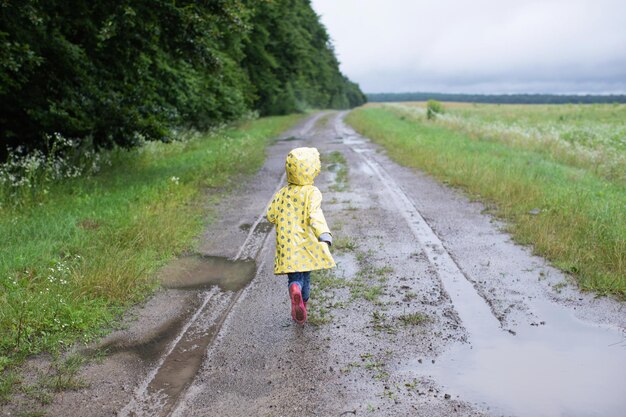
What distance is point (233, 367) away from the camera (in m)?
4.49

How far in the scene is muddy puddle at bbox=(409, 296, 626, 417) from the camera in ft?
12.6

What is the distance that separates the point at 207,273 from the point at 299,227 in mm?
2055

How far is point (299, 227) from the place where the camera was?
531 cm

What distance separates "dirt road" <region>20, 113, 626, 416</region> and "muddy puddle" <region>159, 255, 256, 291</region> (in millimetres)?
33

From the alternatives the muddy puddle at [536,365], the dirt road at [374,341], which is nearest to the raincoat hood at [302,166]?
the dirt road at [374,341]

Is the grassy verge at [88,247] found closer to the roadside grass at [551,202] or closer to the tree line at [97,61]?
the tree line at [97,61]

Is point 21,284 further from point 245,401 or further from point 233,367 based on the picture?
point 245,401

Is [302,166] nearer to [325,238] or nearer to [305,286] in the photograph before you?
[325,238]

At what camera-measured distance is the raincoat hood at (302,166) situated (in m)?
5.19

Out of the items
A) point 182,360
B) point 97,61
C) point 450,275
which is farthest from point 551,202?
point 97,61

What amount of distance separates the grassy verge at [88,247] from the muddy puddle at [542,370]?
10.1 ft

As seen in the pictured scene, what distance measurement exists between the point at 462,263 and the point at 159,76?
9534 millimetres

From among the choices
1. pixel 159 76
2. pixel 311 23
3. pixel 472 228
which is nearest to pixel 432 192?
pixel 472 228

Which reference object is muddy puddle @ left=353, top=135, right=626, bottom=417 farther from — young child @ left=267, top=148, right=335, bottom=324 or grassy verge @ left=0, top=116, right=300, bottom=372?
grassy verge @ left=0, top=116, right=300, bottom=372
